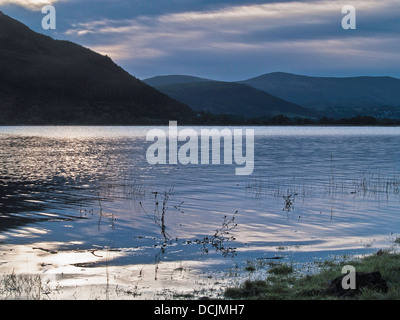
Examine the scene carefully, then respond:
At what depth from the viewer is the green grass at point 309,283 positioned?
10.3 metres

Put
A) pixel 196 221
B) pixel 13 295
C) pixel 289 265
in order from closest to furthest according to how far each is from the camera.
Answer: pixel 13 295 → pixel 289 265 → pixel 196 221

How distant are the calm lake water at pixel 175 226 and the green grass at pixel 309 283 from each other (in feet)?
2.20

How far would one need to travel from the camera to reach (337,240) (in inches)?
679

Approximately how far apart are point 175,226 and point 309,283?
346 inches

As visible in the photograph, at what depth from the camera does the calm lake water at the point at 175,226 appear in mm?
13039

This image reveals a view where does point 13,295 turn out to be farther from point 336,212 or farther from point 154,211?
point 336,212

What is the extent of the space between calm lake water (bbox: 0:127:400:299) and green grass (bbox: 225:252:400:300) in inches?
26.4

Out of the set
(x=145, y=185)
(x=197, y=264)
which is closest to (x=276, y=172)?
(x=145, y=185)

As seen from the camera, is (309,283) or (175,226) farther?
(175,226)

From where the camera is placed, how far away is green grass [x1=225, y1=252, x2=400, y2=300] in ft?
33.8

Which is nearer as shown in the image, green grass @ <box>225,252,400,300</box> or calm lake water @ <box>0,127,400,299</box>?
green grass @ <box>225,252,400,300</box>

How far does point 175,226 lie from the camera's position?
19.5 m

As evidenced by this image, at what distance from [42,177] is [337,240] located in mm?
24116

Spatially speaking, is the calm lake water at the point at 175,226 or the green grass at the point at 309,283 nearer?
the green grass at the point at 309,283
